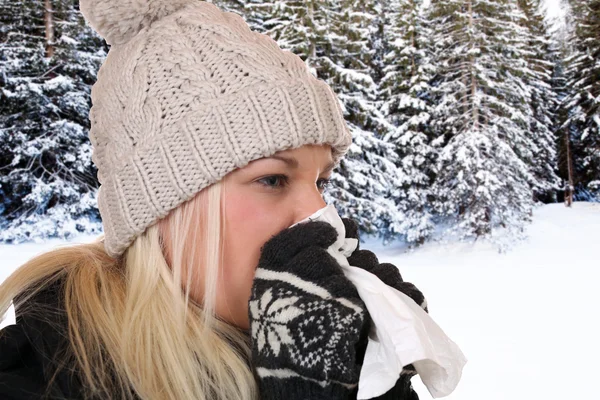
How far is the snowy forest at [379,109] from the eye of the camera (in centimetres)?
830

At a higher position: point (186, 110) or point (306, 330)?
point (186, 110)

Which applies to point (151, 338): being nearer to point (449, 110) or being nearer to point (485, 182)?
point (485, 182)

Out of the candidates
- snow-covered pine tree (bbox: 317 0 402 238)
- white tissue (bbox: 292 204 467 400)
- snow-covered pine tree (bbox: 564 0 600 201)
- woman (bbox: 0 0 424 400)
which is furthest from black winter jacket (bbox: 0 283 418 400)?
snow-covered pine tree (bbox: 564 0 600 201)

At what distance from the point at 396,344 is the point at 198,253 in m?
0.54

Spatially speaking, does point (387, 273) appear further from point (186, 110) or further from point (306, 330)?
point (186, 110)

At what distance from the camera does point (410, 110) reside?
1167 cm

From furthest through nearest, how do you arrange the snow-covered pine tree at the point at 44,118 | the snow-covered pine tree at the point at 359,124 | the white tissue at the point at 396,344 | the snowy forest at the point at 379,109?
the snow-covered pine tree at the point at 359,124 < the snowy forest at the point at 379,109 < the snow-covered pine tree at the point at 44,118 < the white tissue at the point at 396,344

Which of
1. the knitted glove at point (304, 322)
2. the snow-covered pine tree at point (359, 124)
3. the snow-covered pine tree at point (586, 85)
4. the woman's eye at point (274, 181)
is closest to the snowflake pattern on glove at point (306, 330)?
the knitted glove at point (304, 322)

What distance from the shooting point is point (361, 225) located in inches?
404

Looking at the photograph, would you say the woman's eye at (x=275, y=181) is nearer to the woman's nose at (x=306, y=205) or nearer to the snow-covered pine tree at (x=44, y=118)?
the woman's nose at (x=306, y=205)

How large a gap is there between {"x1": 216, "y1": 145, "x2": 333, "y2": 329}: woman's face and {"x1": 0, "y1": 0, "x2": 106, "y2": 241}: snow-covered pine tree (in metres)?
8.40

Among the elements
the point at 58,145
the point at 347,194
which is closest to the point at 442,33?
the point at 347,194

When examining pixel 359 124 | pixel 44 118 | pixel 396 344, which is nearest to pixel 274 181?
pixel 396 344

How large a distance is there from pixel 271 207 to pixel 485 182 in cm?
1039
